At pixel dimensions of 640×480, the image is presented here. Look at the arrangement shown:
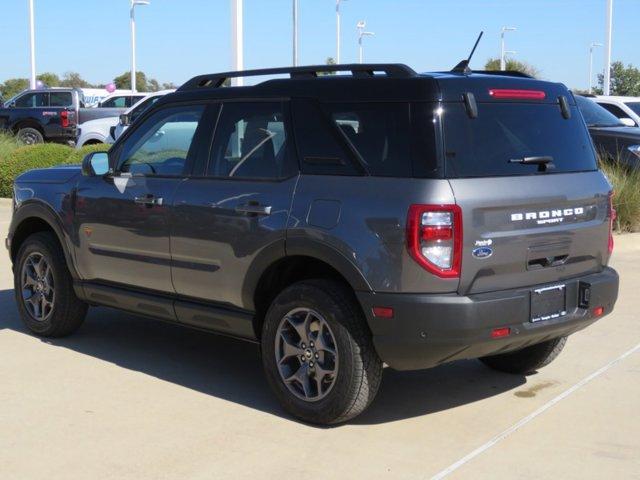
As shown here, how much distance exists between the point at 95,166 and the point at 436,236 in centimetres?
282

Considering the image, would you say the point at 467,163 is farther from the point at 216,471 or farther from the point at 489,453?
the point at 216,471

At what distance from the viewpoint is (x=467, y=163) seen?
467 cm

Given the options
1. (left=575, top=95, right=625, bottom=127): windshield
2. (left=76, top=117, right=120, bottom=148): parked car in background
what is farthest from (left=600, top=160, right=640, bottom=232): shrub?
(left=76, top=117, right=120, bottom=148): parked car in background

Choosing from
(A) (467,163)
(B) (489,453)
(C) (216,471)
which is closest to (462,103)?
(A) (467,163)

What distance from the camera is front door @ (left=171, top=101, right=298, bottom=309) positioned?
5152mm

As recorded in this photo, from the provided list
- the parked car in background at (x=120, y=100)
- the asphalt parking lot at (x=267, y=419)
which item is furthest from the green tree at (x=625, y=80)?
the asphalt parking lot at (x=267, y=419)

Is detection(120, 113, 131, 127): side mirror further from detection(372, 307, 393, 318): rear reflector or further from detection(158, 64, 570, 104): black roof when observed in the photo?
detection(372, 307, 393, 318): rear reflector

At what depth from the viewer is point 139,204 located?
234 inches

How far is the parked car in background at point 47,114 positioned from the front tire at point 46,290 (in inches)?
704

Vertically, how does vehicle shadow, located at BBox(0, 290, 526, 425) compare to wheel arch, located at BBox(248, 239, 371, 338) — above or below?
below

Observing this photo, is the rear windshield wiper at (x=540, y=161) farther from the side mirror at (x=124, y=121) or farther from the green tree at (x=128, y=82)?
the green tree at (x=128, y=82)

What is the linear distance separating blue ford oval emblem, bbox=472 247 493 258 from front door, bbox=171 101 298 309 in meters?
1.07

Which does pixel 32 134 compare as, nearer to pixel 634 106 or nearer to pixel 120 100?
pixel 120 100

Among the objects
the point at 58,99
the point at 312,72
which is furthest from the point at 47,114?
the point at 312,72
